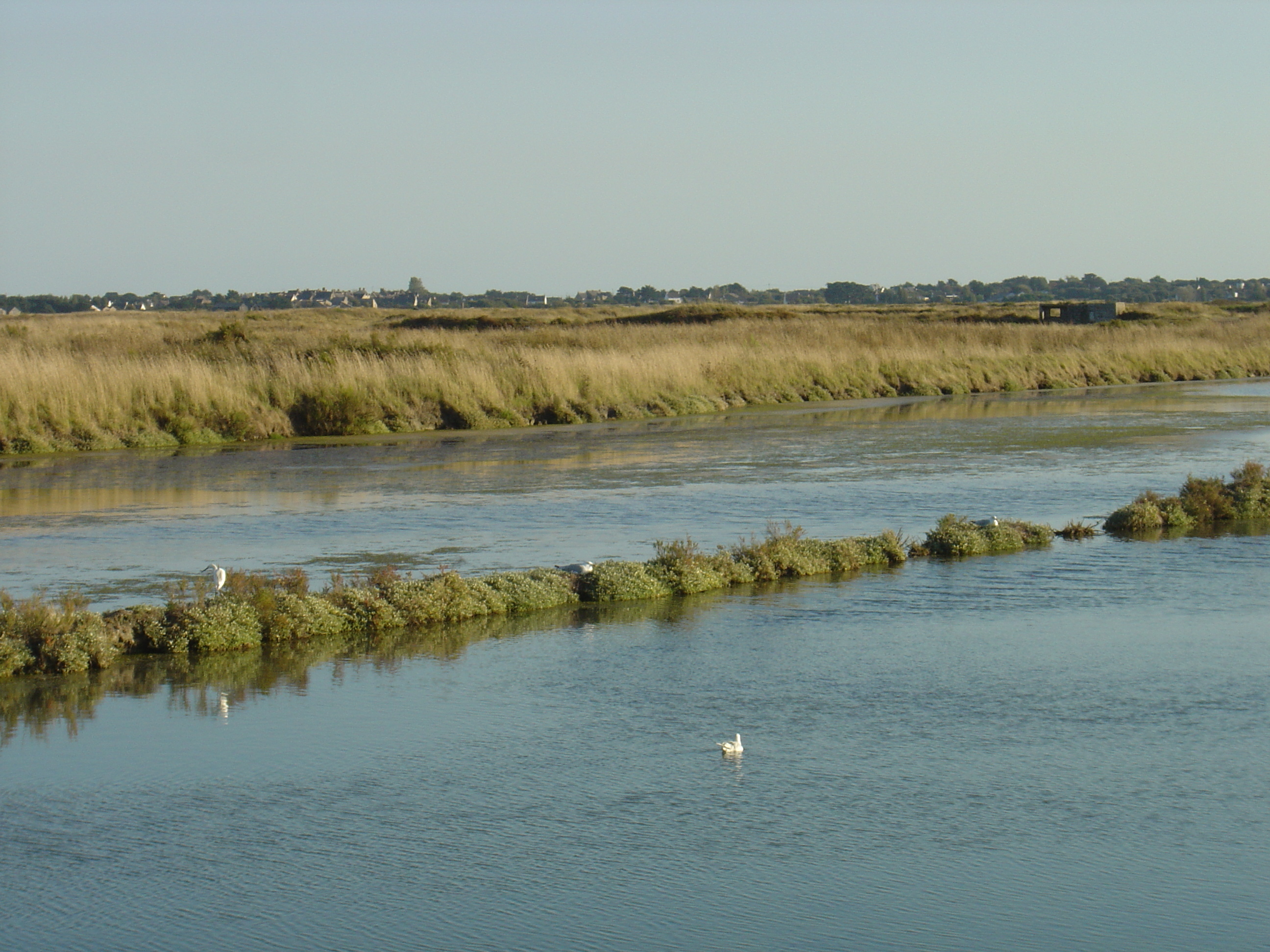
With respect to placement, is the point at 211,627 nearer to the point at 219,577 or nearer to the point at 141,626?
the point at 141,626

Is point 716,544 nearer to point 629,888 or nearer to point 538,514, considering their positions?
point 538,514

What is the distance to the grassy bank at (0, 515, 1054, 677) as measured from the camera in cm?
1033

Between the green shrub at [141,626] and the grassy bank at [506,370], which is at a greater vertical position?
the grassy bank at [506,370]

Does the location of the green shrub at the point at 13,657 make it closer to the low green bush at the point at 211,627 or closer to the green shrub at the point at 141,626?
the green shrub at the point at 141,626

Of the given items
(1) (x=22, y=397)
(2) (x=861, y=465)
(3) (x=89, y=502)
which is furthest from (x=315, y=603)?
(1) (x=22, y=397)

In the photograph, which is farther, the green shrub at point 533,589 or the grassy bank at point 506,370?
the grassy bank at point 506,370

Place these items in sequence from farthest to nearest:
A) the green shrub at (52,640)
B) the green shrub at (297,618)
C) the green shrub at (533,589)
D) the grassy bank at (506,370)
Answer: the grassy bank at (506,370), the green shrub at (533,589), the green shrub at (297,618), the green shrub at (52,640)

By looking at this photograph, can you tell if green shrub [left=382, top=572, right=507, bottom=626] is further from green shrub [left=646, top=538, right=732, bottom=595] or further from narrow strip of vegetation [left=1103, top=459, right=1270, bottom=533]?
narrow strip of vegetation [left=1103, top=459, right=1270, bottom=533]

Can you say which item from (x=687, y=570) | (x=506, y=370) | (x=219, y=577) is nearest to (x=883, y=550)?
(x=687, y=570)

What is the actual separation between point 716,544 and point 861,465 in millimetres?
8436

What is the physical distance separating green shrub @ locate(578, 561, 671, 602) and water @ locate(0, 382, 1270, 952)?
315 millimetres

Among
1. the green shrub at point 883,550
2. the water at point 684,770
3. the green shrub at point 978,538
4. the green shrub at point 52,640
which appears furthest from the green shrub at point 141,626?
the green shrub at point 978,538

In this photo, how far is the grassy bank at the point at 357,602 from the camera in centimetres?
1033

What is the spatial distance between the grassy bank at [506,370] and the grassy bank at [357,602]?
15.8 metres
